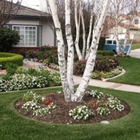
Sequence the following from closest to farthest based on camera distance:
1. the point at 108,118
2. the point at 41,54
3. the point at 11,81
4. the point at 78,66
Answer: the point at 108,118 → the point at 11,81 → the point at 78,66 → the point at 41,54

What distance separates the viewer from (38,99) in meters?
5.85

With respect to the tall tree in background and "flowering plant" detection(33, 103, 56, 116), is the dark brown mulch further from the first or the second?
the tall tree in background

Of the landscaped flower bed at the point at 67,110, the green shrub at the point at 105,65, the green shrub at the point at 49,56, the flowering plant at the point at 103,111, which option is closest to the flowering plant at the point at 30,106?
the landscaped flower bed at the point at 67,110

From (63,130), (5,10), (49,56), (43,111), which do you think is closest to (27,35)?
(49,56)

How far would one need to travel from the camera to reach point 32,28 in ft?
66.3

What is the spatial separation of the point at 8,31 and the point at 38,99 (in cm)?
1284

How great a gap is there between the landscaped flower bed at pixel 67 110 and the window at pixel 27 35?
1451 cm

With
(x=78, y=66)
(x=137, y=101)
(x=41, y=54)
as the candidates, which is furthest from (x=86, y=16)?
(x=137, y=101)

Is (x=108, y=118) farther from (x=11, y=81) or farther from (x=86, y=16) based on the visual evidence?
(x=86, y=16)

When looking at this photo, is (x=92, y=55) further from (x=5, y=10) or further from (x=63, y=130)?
(x=5, y=10)

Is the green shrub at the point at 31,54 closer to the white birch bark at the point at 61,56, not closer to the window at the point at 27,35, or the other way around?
the window at the point at 27,35

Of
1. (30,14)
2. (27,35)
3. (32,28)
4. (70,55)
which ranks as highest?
(30,14)

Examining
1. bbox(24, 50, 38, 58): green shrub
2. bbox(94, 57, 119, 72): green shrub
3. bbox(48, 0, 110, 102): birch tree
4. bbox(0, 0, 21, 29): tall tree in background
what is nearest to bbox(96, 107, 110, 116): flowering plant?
bbox(48, 0, 110, 102): birch tree

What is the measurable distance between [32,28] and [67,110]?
15.8 m
